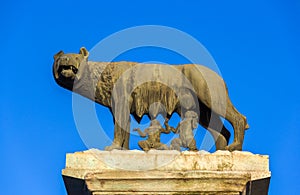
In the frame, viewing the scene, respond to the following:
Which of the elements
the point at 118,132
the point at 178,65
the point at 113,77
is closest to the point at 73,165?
the point at 118,132

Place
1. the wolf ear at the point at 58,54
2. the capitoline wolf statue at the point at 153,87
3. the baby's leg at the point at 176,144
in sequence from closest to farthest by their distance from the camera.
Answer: the baby's leg at the point at 176,144 → the capitoline wolf statue at the point at 153,87 → the wolf ear at the point at 58,54

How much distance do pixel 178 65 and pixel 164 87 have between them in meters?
0.44

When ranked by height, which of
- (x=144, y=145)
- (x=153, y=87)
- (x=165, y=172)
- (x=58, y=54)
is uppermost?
(x=58, y=54)

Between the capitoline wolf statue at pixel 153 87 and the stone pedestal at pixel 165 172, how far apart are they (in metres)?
1.00

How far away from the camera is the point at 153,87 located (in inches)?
411

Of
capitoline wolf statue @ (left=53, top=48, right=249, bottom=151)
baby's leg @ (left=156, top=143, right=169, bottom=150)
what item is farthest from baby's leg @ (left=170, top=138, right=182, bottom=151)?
capitoline wolf statue @ (left=53, top=48, right=249, bottom=151)

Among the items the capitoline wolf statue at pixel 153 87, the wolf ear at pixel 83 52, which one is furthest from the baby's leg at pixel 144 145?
the wolf ear at pixel 83 52

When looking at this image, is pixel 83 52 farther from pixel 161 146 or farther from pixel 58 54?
pixel 161 146

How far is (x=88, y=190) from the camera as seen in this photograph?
29.6 ft

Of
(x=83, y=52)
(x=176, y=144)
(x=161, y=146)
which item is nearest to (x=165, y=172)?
(x=161, y=146)

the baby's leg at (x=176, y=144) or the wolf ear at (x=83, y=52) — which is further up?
the wolf ear at (x=83, y=52)

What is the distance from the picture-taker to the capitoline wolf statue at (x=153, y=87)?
10344 millimetres

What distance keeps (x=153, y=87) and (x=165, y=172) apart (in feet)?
5.90

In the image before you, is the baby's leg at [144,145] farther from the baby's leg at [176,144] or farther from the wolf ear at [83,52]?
the wolf ear at [83,52]
